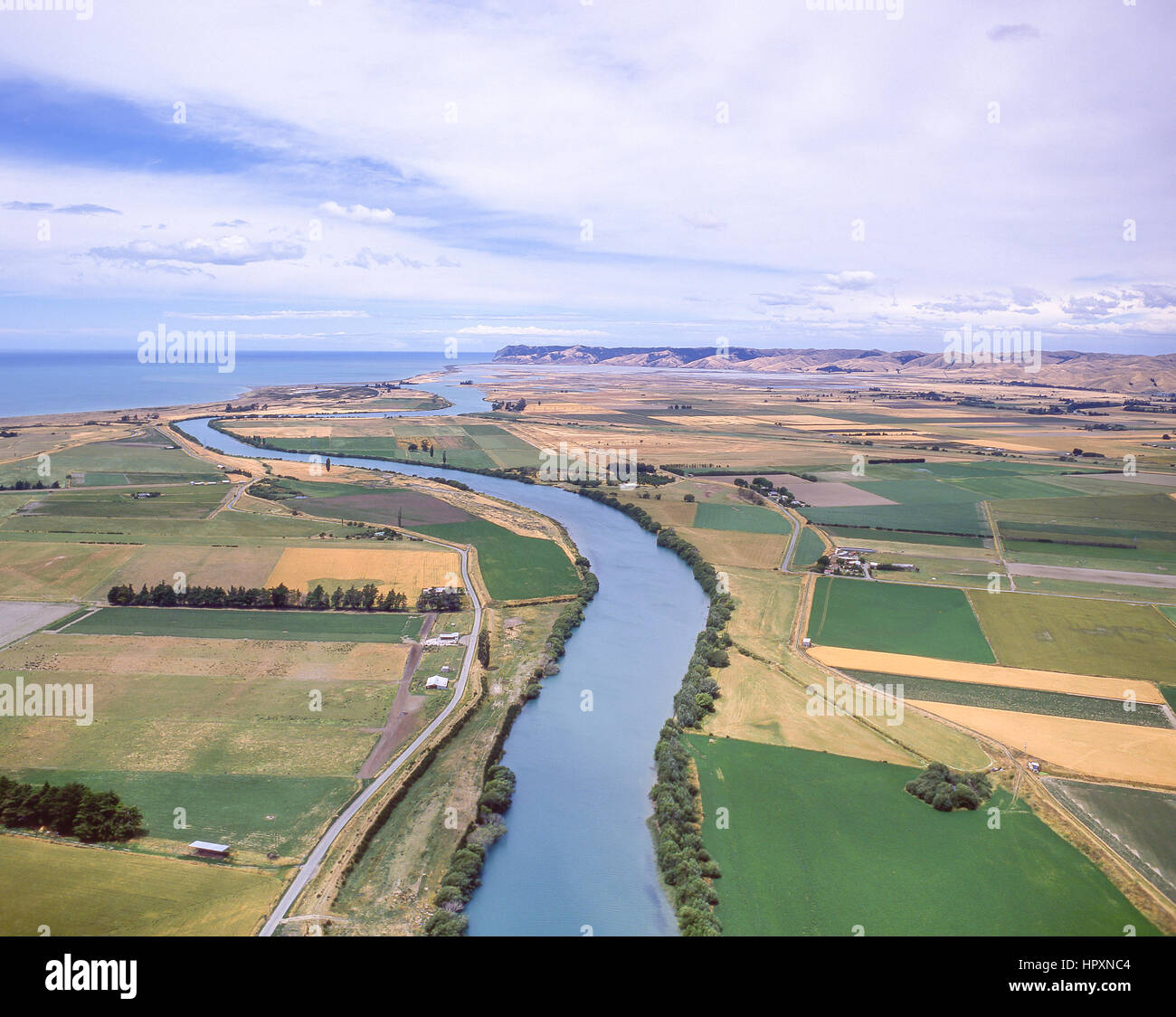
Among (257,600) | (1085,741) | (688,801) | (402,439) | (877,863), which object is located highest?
(402,439)

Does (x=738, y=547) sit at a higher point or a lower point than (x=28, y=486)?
lower

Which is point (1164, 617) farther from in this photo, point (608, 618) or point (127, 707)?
point (127, 707)

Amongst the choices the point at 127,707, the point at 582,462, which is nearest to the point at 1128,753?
the point at 127,707

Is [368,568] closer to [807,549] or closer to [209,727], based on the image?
[209,727]

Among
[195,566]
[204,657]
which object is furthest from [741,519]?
[204,657]

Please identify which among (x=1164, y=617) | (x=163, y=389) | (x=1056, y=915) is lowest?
(x=1056, y=915)

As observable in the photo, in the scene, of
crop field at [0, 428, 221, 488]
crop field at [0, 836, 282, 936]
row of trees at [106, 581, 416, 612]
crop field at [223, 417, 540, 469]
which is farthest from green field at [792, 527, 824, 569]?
crop field at [0, 428, 221, 488]
